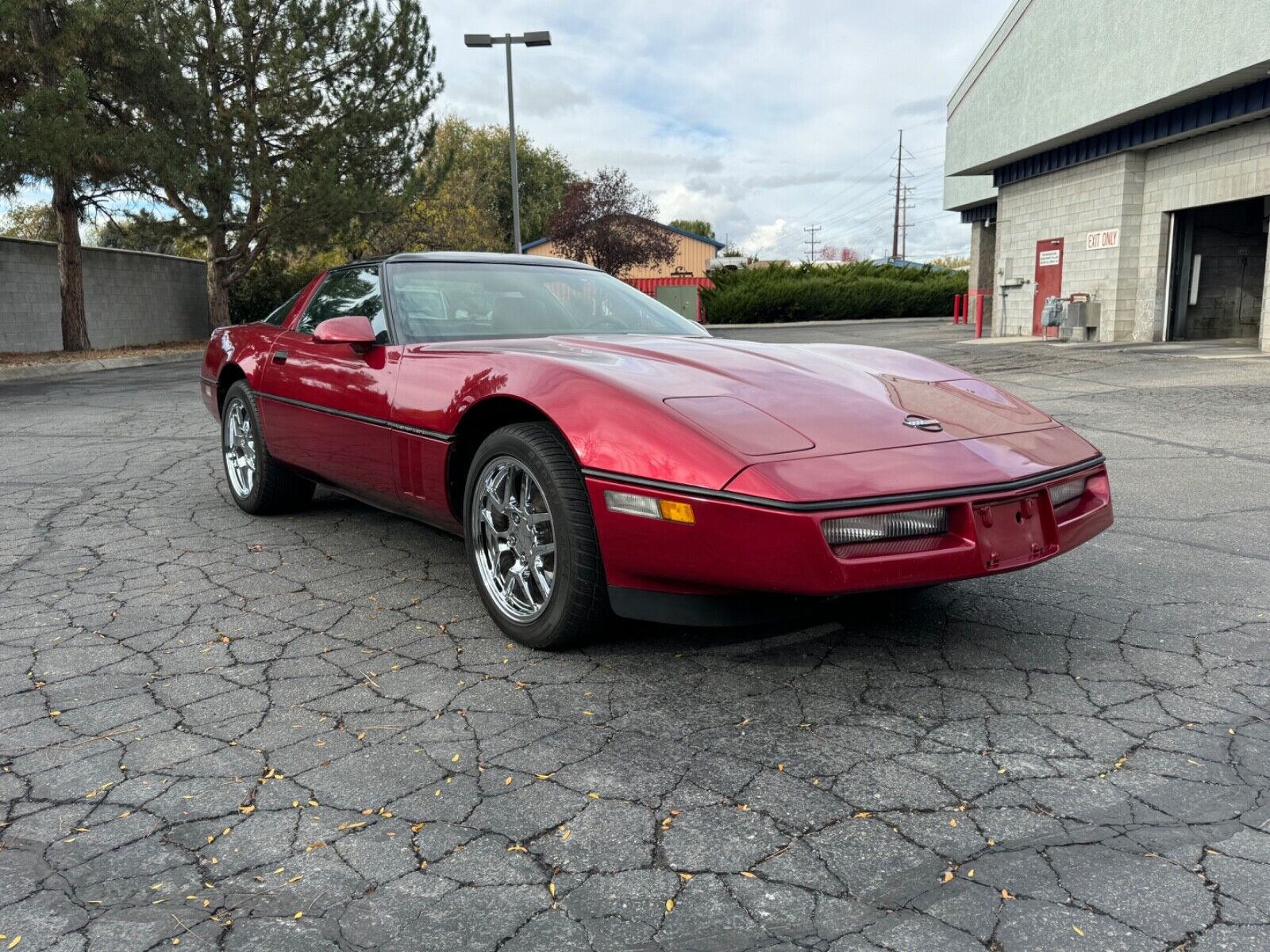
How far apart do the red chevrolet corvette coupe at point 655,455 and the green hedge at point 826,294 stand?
29971 mm

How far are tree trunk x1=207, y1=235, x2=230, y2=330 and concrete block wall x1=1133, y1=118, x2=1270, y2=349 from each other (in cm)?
1919

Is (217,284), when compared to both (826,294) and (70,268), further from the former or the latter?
(826,294)

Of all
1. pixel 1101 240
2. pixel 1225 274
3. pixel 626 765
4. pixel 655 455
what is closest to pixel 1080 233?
pixel 1101 240

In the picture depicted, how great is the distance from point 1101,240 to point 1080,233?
0.83m

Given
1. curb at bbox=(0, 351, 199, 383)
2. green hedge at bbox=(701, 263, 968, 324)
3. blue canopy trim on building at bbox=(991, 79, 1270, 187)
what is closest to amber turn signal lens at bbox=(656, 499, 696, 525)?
curb at bbox=(0, 351, 199, 383)

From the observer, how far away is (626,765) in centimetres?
237

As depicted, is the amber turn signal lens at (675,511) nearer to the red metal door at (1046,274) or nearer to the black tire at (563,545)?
the black tire at (563,545)

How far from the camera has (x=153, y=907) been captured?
183 centimetres

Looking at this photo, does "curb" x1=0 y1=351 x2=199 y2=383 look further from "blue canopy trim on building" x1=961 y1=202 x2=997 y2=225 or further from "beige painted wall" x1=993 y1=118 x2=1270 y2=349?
"blue canopy trim on building" x1=961 y1=202 x2=997 y2=225

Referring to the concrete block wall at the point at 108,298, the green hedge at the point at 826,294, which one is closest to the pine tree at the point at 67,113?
the concrete block wall at the point at 108,298

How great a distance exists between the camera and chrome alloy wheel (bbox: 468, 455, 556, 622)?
10.1ft

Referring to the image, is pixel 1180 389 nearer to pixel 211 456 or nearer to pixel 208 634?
pixel 211 456

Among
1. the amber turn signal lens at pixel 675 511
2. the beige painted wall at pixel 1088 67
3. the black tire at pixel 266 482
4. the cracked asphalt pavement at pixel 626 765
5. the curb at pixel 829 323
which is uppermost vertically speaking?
the beige painted wall at pixel 1088 67

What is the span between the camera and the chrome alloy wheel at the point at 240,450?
16.8 ft
